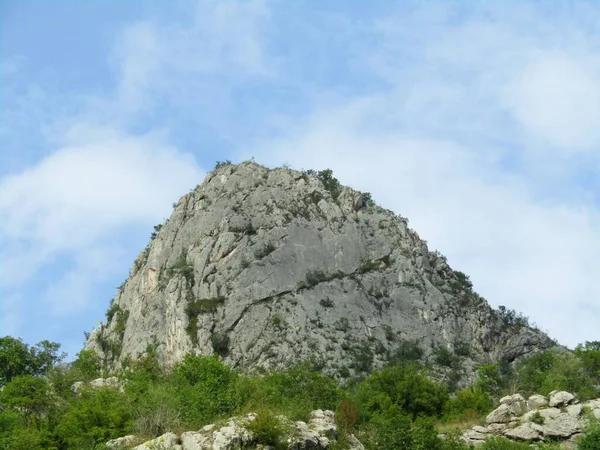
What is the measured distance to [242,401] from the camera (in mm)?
50500

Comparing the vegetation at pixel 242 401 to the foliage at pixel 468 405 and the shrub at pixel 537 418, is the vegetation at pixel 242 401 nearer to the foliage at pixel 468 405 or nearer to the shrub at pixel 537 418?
the foliage at pixel 468 405

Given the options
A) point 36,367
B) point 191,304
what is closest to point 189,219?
point 191,304

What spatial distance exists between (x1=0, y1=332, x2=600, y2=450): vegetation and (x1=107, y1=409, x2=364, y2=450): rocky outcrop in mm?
445

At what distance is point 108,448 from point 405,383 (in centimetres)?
3265

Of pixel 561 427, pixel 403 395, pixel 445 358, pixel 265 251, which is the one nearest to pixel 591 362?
pixel 403 395

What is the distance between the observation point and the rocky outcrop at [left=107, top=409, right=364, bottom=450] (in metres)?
36.0

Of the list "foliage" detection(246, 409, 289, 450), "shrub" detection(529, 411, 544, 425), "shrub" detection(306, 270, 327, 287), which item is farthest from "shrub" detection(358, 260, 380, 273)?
"foliage" detection(246, 409, 289, 450)

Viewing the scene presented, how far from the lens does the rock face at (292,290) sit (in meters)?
93.4

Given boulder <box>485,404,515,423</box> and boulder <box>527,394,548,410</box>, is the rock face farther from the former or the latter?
boulder <box>485,404,515,423</box>

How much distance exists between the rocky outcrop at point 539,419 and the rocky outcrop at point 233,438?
42.9ft

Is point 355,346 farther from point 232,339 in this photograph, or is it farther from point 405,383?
point 405,383

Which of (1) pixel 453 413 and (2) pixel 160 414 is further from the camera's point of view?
(1) pixel 453 413

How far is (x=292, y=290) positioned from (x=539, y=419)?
51414 millimetres

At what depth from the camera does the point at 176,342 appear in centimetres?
9569
